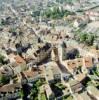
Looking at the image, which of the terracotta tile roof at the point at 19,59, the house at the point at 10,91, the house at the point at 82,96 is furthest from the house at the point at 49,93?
the terracotta tile roof at the point at 19,59

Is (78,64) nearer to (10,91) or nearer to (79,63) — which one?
(79,63)

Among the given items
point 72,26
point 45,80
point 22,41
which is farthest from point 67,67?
point 72,26

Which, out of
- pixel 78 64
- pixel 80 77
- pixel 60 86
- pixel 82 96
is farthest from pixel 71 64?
pixel 82 96

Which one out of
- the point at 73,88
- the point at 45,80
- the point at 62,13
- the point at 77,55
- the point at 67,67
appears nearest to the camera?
the point at 73,88

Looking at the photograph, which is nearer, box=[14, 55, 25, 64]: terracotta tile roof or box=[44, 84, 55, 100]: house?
box=[44, 84, 55, 100]: house

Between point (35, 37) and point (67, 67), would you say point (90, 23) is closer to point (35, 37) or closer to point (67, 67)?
point (35, 37)

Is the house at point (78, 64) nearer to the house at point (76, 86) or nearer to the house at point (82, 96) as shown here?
the house at point (76, 86)

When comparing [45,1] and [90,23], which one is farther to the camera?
[45,1]

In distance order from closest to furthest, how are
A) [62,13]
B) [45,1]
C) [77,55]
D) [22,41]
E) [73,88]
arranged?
1. [73,88]
2. [77,55]
3. [22,41]
4. [62,13]
5. [45,1]

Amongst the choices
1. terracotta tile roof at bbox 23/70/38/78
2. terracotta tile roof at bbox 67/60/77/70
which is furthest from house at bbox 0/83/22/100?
terracotta tile roof at bbox 67/60/77/70

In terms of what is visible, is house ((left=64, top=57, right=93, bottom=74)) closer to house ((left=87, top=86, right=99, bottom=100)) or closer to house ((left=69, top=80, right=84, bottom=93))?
house ((left=69, top=80, right=84, bottom=93))
